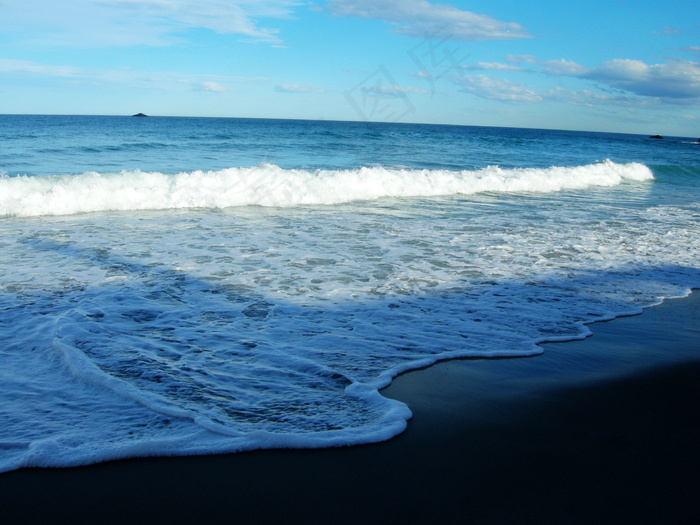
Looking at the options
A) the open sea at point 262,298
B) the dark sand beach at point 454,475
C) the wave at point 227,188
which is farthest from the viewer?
the wave at point 227,188

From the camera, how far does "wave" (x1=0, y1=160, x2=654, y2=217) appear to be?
394 inches

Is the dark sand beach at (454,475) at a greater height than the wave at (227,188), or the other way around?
the wave at (227,188)

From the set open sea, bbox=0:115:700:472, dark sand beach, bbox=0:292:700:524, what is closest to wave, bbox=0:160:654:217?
open sea, bbox=0:115:700:472

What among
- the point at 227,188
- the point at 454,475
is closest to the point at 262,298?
the point at 454,475

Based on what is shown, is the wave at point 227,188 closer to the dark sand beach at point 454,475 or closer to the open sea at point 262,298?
the open sea at point 262,298

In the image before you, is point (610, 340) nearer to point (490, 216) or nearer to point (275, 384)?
point (275, 384)

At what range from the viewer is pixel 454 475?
2.41 m

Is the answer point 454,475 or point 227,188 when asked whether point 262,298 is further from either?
point 227,188

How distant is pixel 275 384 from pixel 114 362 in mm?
1163

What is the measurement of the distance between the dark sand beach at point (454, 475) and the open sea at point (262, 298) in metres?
0.15

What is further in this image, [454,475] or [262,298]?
[262,298]

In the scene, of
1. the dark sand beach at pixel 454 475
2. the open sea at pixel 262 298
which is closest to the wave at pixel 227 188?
the open sea at pixel 262 298

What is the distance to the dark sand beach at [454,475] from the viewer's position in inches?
84.3

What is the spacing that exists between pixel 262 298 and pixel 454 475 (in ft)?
9.80
